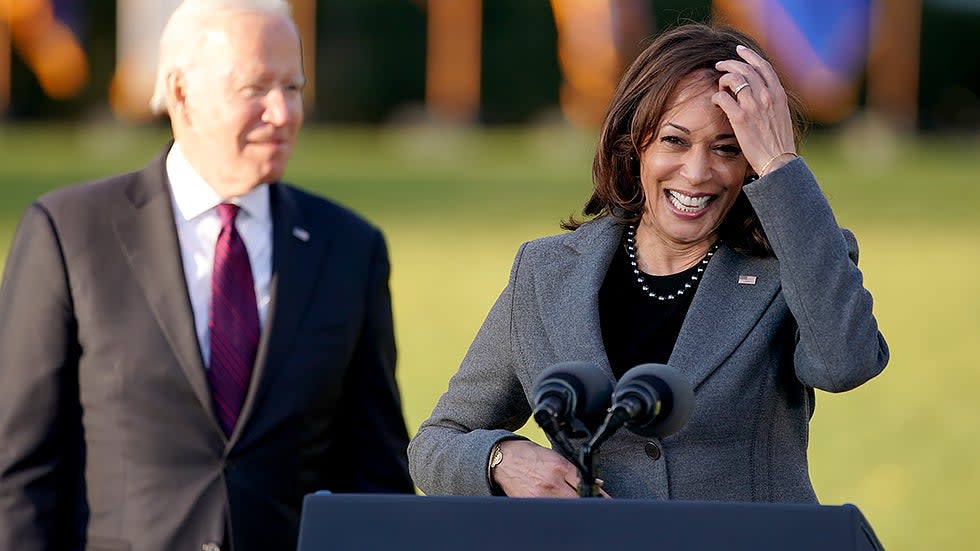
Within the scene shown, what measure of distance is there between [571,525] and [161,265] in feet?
6.12

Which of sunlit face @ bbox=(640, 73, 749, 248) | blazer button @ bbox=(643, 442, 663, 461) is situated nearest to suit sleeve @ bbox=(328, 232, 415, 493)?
sunlit face @ bbox=(640, 73, 749, 248)

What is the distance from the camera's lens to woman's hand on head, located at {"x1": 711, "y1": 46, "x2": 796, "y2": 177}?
2.97 meters

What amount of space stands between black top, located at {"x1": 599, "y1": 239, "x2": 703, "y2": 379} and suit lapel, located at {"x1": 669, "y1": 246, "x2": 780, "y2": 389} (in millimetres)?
51

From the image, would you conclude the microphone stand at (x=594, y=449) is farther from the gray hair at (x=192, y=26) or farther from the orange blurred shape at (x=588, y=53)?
the orange blurred shape at (x=588, y=53)

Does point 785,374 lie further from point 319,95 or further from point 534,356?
point 319,95

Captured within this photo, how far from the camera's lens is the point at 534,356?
10.6ft

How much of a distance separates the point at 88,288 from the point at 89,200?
25 centimetres

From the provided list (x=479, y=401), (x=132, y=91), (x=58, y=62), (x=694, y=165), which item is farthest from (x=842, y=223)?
(x=58, y=62)

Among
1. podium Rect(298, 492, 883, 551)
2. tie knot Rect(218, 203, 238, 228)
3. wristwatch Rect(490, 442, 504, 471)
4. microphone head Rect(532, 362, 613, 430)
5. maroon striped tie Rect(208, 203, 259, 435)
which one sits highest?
microphone head Rect(532, 362, 613, 430)

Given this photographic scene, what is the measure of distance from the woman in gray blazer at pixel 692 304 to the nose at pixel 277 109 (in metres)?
0.96

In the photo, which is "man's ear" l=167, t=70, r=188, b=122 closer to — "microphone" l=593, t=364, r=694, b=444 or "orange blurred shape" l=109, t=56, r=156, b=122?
"microphone" l=593, t=364, r=694, b=444

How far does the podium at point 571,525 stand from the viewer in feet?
7.66

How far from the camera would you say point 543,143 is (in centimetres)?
4012

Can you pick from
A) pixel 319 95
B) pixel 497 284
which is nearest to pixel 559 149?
pixel 319 95
